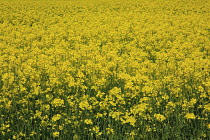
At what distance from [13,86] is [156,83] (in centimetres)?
284

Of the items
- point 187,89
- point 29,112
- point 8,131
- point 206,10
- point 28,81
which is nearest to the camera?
point 8,131

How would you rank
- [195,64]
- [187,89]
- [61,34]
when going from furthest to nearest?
[61,34]
[195,64]
[187,89]

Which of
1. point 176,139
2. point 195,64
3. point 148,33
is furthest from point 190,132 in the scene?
point 148,33

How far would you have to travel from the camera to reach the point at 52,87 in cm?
525

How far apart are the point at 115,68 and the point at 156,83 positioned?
62.9 inches

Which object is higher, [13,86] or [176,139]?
[13,86]

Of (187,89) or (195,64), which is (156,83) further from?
(195,64)

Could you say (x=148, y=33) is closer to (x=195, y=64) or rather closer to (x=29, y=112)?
(x=195, y=64)

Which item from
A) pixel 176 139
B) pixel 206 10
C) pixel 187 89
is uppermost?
pixel 206 10

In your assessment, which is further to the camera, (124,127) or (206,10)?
(206,10)

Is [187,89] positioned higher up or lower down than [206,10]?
lower down

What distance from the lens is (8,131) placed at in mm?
4203

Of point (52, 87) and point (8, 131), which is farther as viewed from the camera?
point (52, 87)

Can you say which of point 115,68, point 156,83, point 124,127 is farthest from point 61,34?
point 124,127
